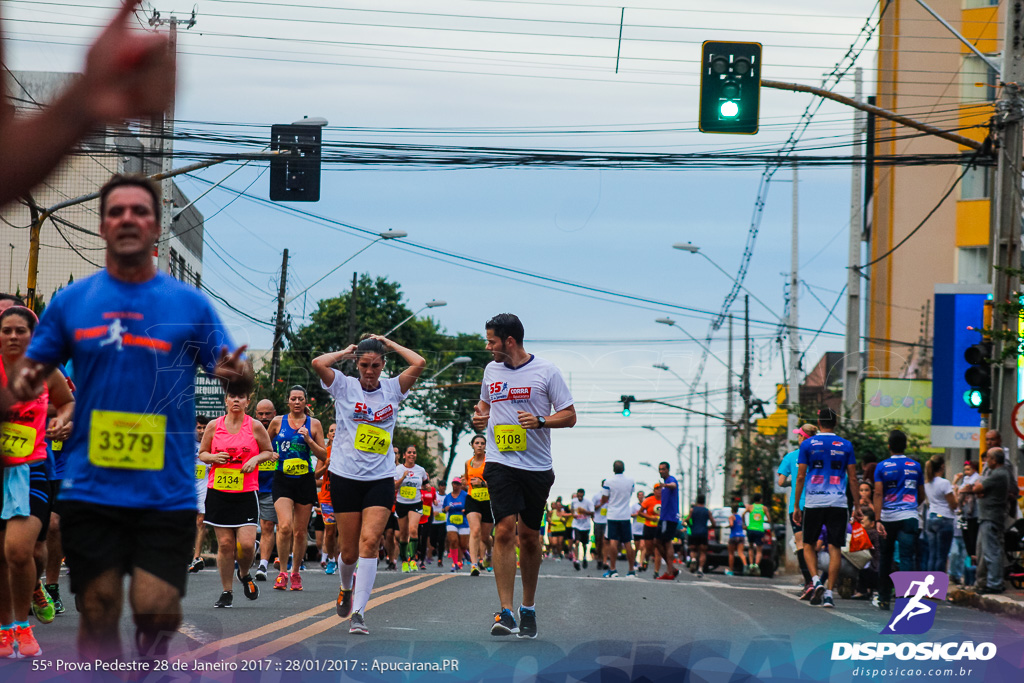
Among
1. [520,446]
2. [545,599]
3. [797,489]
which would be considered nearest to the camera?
[520,446]

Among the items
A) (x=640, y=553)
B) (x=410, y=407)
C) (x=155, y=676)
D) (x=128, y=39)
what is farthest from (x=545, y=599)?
(x=410, y=407)

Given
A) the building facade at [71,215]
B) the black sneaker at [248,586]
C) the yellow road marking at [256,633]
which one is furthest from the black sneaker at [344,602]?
the building facade at [71,215]

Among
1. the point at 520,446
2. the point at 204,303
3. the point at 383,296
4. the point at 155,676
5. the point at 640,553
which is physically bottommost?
the point at 640,553

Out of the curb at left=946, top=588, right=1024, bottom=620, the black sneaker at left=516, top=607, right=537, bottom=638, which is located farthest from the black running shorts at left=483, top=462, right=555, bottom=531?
the curb at left=946, top=588, right=1024, bottom=620

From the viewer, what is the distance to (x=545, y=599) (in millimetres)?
13727

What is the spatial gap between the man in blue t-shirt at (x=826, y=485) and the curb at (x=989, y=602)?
6.20ft

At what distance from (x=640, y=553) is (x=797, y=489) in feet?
44.8

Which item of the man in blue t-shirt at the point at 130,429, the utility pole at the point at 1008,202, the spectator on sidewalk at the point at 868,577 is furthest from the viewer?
the utility pole at the point at 1008,202

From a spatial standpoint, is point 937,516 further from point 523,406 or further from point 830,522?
point 523,406

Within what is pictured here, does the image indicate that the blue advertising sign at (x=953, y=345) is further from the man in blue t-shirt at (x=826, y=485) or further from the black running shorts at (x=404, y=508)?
the man in blue t-shirt at (x=826, y=485)

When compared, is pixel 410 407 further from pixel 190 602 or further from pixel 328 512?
pixel 190 602

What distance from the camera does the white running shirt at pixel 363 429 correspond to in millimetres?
9305

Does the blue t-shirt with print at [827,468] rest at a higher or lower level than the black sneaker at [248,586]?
higher

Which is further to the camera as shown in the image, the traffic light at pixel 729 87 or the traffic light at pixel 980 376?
the traffic light at pixel 980 376
